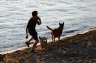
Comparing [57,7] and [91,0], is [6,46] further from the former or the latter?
[91,0]

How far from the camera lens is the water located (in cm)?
1990

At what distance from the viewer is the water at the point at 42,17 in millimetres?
19898

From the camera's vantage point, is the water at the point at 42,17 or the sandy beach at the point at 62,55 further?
the water at the point at 42,17

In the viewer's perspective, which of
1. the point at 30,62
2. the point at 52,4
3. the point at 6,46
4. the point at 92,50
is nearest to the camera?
the point at 30,62

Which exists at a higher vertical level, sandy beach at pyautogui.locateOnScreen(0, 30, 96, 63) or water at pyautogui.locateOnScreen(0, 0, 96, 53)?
sandy beach at pyautogui.locateOnScreen(0, 30, 96, 63)

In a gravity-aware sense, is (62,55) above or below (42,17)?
above

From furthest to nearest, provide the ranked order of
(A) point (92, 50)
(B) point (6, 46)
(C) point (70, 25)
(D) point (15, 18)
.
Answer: (D) point (15, 18)
(C) point (70, 25)
(B) point (6, 46)
(A) point (92, 50)

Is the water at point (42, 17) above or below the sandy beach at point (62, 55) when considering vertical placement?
below

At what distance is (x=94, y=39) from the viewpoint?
595 inches

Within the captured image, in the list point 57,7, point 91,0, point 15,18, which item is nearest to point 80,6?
point 57,7

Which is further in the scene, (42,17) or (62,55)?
(42,17)

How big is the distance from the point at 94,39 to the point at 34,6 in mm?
20028

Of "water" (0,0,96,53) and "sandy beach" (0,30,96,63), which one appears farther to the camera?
"water" (0,0,96,53)

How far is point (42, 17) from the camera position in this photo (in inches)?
1091
